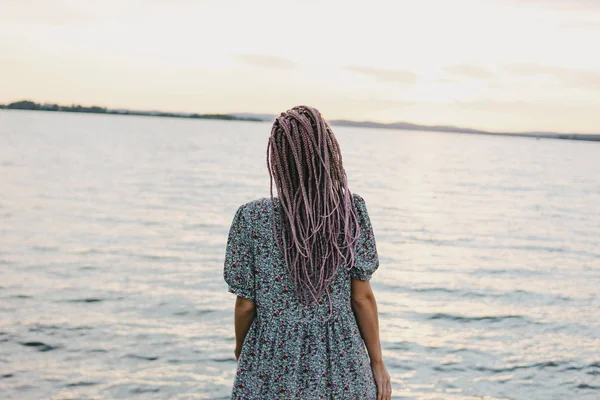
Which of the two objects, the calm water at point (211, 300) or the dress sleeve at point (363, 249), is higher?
the dress sleeve at point (363, 249)

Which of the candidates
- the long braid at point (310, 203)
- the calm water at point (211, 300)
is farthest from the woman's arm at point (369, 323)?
the calm water at point (211, 300)

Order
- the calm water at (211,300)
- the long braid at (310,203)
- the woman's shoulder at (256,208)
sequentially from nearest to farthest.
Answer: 1. the long braid at (310,203)
2. the woman's shoulder at (256,208)
3. the calm water at (211,300)

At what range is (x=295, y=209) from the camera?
250 cm

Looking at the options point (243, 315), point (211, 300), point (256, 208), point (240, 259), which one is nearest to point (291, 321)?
point (243, 315)

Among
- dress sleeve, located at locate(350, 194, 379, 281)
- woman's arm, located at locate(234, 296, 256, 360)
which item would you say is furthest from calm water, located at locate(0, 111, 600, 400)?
dress sleeve, located at locate(350, 194, 379, 281)

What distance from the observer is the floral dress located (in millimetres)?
2574

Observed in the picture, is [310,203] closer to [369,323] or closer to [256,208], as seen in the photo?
[256,208]

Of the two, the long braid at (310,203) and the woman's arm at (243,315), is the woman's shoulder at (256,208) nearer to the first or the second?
the long braid at (310,203)

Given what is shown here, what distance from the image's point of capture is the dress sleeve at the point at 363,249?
2555 millimetres

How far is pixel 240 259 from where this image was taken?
261 cm

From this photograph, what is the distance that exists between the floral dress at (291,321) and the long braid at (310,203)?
5cm

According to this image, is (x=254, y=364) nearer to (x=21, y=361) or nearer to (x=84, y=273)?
(x=21, y=361)

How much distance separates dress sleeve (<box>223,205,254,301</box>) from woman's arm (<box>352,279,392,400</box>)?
0.41m

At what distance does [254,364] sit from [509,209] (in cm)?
2547
